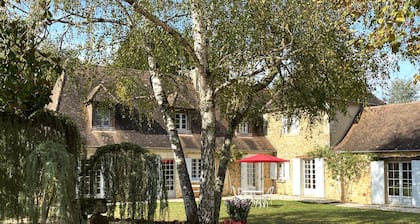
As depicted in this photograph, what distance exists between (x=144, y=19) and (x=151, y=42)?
0.74 meters

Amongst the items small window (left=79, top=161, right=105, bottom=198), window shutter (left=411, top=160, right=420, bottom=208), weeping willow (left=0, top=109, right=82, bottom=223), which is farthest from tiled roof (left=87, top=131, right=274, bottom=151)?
weeping willow (left=0, top=109, right=82, bottom=223)

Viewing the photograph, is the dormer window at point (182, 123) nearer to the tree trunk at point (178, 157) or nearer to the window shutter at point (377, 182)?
the window shutter at point (377, 182)

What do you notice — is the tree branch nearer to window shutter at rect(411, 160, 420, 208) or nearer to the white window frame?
window shutter at rect(411, 160, 420, 208)

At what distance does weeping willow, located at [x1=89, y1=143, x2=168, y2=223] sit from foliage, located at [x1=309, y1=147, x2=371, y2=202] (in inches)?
597

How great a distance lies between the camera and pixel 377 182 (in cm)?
2220

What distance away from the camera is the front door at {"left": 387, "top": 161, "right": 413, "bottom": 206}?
21.5m

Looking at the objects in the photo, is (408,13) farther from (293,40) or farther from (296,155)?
(296,155)

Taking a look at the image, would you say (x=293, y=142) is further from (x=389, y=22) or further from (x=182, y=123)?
(x=389, y=22)

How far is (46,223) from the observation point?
664cm

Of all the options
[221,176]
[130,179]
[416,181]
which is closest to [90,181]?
[130,179]

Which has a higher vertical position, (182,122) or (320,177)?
(182,122)

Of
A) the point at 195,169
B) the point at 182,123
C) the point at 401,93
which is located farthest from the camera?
the point at 401,93

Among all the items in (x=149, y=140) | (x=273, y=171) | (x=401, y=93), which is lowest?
(x=273, y=171)

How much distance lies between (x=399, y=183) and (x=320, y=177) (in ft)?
13.7
